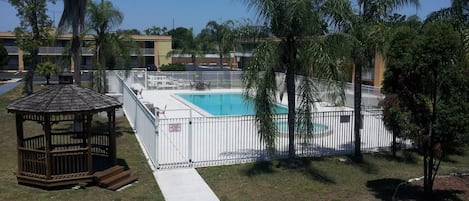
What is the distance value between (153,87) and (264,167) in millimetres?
25241

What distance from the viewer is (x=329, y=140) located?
1767cm

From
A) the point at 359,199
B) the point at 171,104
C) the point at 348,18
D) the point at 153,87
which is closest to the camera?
the point at 359,199

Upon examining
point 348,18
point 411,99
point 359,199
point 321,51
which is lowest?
point 359,199

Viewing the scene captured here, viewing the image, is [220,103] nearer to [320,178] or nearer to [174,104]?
[174,104]

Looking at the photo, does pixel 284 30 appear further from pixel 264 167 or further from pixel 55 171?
pixel 55 171

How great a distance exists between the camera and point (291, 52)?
12.6 meters

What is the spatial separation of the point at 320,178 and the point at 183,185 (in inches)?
150

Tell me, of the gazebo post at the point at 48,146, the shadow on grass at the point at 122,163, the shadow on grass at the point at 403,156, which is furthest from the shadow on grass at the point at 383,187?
the gazebo post at the point at 48,146

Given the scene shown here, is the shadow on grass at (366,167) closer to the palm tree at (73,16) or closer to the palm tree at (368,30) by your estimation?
the palm tree at (368,30)

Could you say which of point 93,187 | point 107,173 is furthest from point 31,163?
point 107,173

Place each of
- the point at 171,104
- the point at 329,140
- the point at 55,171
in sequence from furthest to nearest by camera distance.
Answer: the point at 171,104 → the point at 329,140 → the point at 55,171

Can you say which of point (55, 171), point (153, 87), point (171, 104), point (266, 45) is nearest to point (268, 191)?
point (266, 45)

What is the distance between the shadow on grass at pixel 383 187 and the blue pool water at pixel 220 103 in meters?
14.5

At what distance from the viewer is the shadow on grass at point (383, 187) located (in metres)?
11.1
